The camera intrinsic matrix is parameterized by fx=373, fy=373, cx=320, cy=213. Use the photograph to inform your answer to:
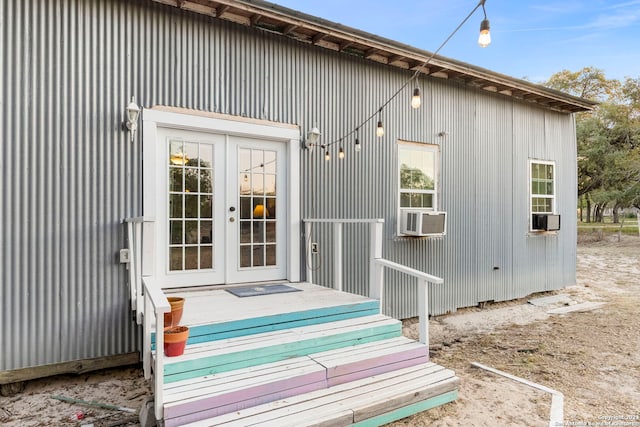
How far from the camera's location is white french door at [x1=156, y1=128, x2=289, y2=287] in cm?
399

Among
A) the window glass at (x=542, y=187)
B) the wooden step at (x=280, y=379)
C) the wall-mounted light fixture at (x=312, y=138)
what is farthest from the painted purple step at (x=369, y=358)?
the window glass at (x=542, y=187)

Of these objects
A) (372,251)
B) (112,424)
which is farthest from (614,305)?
(112,424)

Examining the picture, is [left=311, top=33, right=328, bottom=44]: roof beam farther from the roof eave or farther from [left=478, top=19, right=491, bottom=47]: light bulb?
[left=478, top=19, right=491, bottom=47]: light bulb

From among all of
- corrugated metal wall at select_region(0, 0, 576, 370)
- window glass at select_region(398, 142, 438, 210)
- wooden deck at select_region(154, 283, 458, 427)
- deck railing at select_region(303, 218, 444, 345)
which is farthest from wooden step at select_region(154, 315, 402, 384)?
window glass at select_region(398, 142, 438, 210)

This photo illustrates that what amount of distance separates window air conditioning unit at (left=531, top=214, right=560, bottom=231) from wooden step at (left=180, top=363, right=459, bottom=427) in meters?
5.01

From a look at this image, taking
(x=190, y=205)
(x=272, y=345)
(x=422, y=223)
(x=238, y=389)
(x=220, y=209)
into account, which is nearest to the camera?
(x=238, y=389)

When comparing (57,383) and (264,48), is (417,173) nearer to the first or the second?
(264,48)

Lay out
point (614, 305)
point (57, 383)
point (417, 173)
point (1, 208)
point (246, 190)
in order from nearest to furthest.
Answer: point (1, 208) < point (57, 383) < point (246, 190) < point (417, 173) < point (614, 305)

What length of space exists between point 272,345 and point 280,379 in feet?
1.04

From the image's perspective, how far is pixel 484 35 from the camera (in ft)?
8.33

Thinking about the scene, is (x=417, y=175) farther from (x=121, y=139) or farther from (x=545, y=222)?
(x=121, y=139)

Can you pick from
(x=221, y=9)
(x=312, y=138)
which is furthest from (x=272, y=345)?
(x=221, y=9)

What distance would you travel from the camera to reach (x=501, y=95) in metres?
6.54

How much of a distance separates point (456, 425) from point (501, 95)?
5.70m
